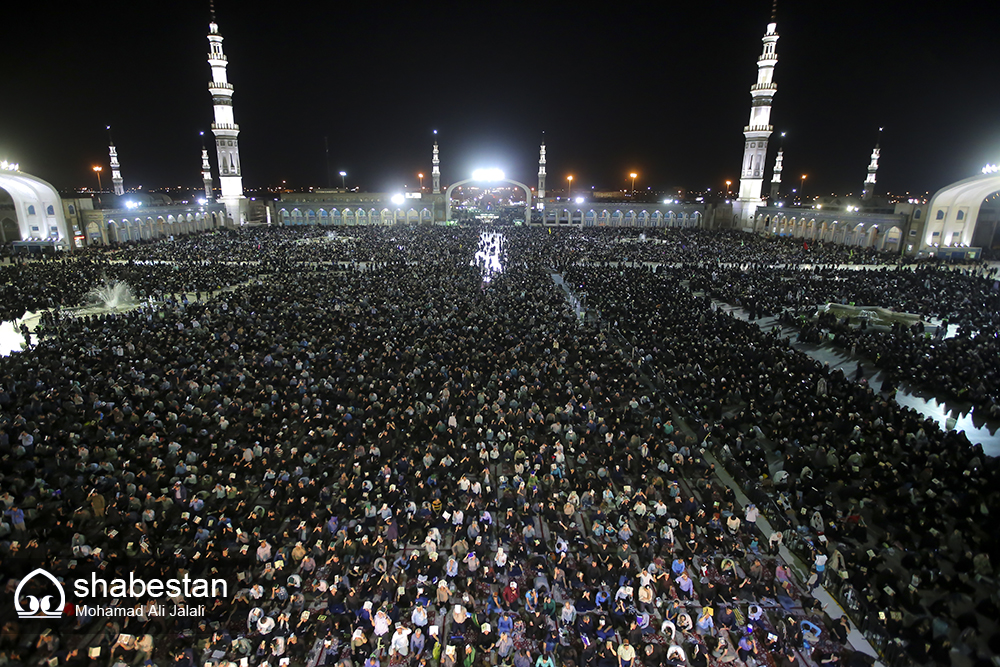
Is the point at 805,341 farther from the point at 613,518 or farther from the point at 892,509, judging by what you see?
the point at 613,518

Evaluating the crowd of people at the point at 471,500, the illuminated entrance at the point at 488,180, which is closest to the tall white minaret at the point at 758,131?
the illuminated entrance at the point at 488,180

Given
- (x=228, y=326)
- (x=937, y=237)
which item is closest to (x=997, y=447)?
(x=228, y=326)

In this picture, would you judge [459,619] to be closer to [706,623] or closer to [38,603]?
[706,623]

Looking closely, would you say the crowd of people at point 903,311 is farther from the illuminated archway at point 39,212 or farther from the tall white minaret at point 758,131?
the illuminated archway at point 39,212

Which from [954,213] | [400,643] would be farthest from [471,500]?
[954,213]

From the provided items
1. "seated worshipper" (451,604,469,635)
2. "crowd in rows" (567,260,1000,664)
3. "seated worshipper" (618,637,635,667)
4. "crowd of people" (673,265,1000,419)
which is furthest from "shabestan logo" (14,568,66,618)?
"crowd of people" (673,265,1000,419)

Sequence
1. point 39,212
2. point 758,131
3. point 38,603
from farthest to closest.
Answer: point 758,131 < point 39,212 < point 38,603
